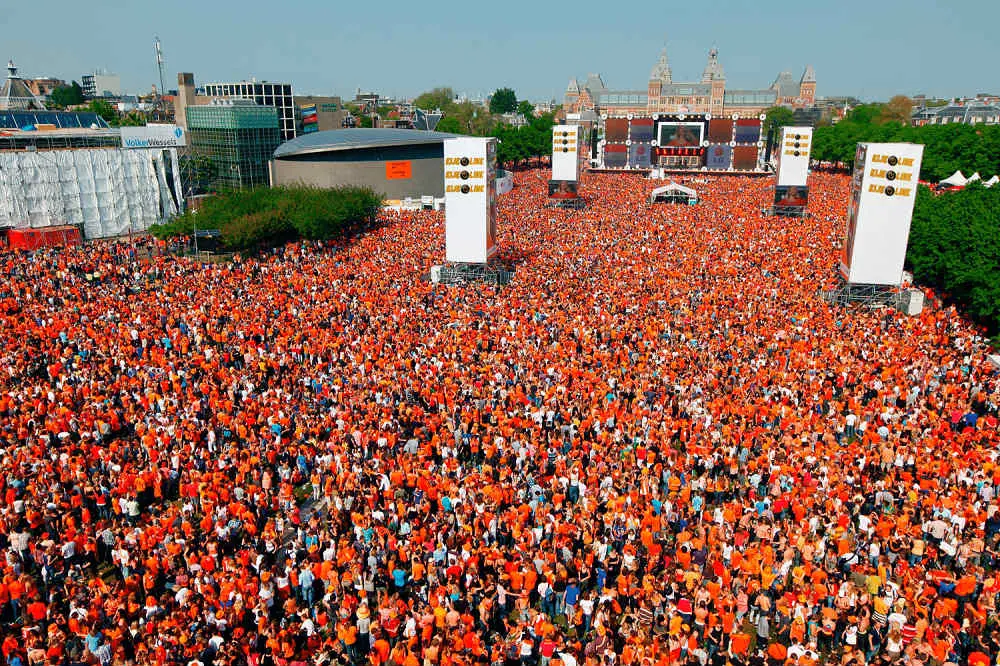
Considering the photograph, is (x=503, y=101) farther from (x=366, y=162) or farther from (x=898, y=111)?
(x=366, y=162)

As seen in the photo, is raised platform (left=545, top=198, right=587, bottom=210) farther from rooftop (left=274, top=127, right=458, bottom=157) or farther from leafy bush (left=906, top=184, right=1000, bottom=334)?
leafy bush (left=906, top=184, right=1000, bottom=334)

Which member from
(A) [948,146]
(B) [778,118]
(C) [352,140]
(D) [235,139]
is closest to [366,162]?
(C) [352,140]

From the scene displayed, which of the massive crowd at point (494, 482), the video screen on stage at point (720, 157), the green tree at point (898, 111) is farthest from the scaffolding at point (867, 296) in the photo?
the green tree at point (898, 111)

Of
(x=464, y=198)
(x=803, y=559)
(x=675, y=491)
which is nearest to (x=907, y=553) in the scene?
(x=803, y=559)

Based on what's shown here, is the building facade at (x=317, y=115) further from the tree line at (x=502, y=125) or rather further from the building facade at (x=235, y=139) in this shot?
the tree line at (x=502, y=125)

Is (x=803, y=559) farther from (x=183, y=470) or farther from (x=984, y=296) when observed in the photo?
(x=984, y=296)

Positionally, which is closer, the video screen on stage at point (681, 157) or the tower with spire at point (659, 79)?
the video screen on stage at point (681, 157)
